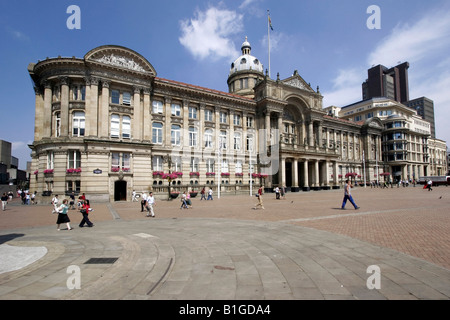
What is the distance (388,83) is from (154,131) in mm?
171790

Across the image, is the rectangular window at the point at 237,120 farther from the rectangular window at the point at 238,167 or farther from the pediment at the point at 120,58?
the pediment at the point at 120,58

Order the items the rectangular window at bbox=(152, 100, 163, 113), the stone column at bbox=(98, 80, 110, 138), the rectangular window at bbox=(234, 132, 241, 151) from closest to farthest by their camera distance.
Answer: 1. the stone column at bbox=(98, 80, 110, 138)
2. the rectangular window at bbox=(152, 100, 163, 113)
3. the rectangular window at bbox=(234, 132, 241, 151)

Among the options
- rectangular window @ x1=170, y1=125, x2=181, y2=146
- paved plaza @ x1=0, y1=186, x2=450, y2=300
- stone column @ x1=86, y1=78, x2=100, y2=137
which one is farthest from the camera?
rectangular window @ x1=170, y1=125, x2=181, y2=146

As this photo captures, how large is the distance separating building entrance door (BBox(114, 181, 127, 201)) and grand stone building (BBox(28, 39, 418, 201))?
13cm

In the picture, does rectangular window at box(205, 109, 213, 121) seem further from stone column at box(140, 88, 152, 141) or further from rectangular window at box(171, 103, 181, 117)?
stone column at box(140, 88, 152, 141)

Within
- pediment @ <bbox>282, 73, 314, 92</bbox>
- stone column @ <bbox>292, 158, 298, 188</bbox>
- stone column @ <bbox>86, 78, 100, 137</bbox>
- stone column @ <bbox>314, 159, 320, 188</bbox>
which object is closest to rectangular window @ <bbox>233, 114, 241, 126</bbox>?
pediment @ <bbox>282, 73, 314, 92</bbox>

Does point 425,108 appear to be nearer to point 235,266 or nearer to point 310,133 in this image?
point 310,133

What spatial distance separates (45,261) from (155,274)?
3.20m

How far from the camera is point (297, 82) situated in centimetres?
4806

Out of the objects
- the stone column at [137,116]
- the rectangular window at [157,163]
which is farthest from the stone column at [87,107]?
the rectangular window at [157,163]

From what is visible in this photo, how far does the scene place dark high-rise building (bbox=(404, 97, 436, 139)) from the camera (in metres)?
146

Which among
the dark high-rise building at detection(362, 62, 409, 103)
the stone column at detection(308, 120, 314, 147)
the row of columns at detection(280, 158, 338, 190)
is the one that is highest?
the dark high-rise building at detection(362, 62, 409, 103)

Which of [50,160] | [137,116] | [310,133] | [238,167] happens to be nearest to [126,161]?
[137,116]

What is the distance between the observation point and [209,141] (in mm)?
39688
